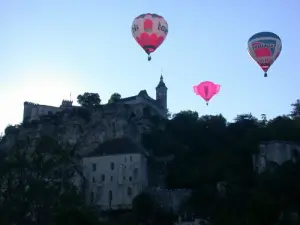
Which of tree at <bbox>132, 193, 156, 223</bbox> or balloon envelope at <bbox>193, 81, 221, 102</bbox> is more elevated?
balloon envelope at <bbox>193, 81, 221, 102</bbox>

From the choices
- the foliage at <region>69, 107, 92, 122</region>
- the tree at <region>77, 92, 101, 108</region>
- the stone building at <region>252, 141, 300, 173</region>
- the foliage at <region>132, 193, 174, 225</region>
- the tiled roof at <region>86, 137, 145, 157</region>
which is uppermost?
the tree at <region>77, 92, 101, 108</region>

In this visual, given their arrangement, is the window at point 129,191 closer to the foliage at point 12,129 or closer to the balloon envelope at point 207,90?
the balloon envelope at point 207,90

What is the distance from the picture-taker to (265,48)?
46250 mm

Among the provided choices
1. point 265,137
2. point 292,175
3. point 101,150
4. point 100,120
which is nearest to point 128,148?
point 101,150

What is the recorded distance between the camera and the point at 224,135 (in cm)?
6053

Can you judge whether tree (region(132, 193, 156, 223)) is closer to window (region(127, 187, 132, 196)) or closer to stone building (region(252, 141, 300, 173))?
window (region(127, 187, 132, 196))

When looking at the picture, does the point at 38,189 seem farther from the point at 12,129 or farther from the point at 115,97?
the point at 115,97

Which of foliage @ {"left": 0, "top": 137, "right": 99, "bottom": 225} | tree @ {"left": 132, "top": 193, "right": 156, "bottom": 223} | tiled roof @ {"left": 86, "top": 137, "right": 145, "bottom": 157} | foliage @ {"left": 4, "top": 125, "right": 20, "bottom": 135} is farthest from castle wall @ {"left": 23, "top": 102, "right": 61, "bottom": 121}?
tree @ {"left": 132, "top": 193, "right": 156, "bottom": 223}

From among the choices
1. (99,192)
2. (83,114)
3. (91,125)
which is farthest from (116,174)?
(83,114)

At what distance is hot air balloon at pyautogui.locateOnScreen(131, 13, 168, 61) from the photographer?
45094mm

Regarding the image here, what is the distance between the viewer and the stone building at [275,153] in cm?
5141

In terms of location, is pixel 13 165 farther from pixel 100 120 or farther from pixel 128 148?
pixel 100 120

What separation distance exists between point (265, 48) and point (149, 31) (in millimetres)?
9053

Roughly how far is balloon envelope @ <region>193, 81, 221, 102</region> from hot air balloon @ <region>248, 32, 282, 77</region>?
669cm
